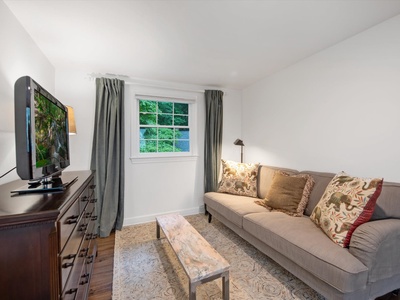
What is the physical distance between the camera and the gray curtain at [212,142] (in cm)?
353

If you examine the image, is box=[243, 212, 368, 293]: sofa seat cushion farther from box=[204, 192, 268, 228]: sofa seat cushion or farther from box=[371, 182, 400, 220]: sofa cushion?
box=[371, 182, 400, 220]: sofa cushion

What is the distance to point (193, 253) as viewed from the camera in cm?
162

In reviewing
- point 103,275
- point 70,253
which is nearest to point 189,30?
point 70,253

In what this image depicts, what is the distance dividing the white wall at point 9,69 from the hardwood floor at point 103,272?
1.15 meters

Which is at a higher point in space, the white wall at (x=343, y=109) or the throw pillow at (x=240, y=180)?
the white wall at (x=343, y=109)

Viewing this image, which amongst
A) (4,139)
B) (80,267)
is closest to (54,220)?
(80,267)

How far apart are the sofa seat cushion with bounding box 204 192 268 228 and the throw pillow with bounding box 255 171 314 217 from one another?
0.16m

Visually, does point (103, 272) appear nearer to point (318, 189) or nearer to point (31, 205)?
point (31, 205)

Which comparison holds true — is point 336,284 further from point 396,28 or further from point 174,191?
point 174,191

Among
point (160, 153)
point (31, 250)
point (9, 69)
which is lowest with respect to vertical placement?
point (31, 250)

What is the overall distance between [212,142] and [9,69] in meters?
2.65

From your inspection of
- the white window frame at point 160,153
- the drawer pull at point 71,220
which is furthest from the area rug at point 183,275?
the white window frame at point 160,153

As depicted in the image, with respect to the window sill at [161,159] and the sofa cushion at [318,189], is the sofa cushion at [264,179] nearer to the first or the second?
the sofa cushion at [318,189]

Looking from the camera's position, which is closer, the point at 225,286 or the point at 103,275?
the point at 225,286
